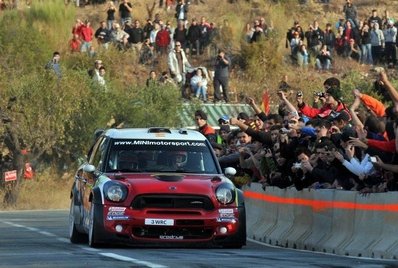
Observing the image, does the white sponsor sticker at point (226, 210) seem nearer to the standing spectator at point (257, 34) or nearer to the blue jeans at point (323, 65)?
the blue jeans at point (323, 65)

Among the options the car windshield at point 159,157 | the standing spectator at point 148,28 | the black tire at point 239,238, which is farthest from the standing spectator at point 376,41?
the black tire at point 239,238

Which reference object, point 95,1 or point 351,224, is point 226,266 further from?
point 95,1

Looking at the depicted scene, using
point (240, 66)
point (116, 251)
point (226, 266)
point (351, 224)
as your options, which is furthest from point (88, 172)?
point (240, 66)

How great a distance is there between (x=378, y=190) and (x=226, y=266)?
3.01 metres

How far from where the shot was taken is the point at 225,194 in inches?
853

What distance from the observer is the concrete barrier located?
19875 millimetres

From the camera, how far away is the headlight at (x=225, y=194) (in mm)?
21594

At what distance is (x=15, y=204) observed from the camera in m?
43.7

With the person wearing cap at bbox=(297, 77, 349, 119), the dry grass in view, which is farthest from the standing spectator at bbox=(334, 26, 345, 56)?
the person wearing cap at bbox=(297, 77, 349, 119)

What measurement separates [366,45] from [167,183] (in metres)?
36.9

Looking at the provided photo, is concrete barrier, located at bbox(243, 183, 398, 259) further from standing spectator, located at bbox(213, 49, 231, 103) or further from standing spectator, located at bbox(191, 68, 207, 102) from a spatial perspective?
standing spectator, located at bbox(191, 68, 207, 102)

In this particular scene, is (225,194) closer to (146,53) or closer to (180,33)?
(180,33)

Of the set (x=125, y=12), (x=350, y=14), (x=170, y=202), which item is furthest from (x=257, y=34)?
(x=170, y=202)

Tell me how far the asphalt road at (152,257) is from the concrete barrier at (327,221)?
0.35 meters
